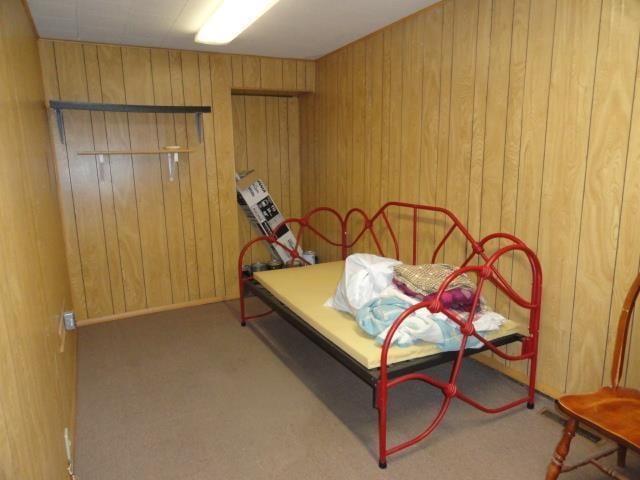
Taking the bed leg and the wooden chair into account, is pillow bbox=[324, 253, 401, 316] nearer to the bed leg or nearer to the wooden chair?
the bed leg

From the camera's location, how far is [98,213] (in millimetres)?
3709

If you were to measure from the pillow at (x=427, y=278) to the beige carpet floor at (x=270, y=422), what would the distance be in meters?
0.66

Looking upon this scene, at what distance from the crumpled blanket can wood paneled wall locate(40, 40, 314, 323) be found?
7.47 ft

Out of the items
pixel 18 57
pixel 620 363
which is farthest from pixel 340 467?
pixel 18 57

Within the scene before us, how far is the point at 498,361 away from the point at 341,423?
1.12m

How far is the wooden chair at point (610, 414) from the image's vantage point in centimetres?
145

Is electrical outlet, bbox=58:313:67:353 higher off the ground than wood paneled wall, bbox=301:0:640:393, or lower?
lower

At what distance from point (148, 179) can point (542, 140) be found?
3.08m

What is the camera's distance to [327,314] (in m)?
2.55

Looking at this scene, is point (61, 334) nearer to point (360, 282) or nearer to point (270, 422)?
point (270, 422)

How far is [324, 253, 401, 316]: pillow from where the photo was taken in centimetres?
247

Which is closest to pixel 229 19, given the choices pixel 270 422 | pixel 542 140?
pixel 542 140

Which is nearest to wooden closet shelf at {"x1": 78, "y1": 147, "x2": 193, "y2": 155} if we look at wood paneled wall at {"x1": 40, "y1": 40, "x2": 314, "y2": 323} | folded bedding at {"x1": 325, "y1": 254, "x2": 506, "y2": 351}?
wood paneled wall at {"x1": 40, "y1": 40, "x2": 314, "y2": 323}

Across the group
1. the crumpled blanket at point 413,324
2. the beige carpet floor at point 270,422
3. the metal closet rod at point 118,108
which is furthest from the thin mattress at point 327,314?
the metal closet rod at point 118,108
